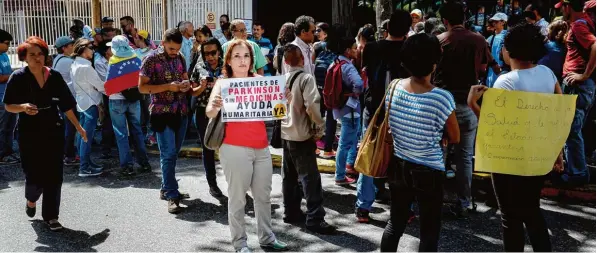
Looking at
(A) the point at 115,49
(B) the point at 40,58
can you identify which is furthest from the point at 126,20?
(B) the point at 40,58

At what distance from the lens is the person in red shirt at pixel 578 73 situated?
19.6 ft

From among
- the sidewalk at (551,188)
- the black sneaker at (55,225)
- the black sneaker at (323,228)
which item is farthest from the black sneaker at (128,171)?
the black sneaker at (323,228)

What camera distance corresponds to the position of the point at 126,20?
36.9 ft

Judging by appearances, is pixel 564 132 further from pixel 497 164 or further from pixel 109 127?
pixel 109 127

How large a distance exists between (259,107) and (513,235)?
199cm

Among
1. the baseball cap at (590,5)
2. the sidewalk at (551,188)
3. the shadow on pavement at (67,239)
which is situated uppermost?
the baseball cap at (590,5)

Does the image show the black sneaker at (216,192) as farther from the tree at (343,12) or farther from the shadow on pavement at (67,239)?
the tree at (343,12)

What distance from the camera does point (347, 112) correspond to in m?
6.55

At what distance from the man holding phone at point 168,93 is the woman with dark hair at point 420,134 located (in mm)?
2616

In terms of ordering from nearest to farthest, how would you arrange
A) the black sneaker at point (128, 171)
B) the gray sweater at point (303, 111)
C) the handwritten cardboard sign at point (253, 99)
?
the handwritten cardboard sign at point (253, 99) → the gray sweater at point (303, 111) → the black sneaker at point (128, 171)

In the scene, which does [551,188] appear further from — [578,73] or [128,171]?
[128,171]

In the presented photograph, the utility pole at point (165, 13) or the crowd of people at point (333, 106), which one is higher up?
the utility pole at point (165, 13)

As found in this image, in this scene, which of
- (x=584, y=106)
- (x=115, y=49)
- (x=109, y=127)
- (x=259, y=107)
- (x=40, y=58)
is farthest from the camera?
(x=109, y=127)

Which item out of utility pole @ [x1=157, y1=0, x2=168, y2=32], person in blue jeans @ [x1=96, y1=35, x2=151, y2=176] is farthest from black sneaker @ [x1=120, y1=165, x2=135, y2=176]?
utility pole @ [x1=157, y1=0, x2=168, y2=32]
